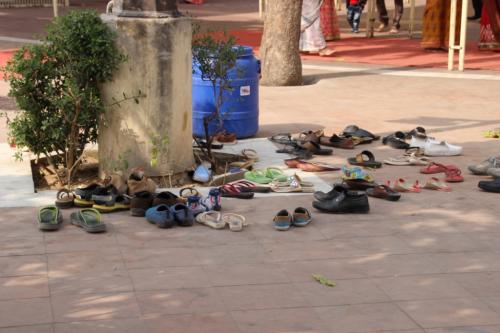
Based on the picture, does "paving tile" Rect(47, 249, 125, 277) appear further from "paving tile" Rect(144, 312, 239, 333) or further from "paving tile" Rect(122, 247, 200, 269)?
"paving tile" Rect(144, 312, 239, 333)

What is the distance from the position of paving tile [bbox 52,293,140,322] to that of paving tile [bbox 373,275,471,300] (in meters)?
1.55

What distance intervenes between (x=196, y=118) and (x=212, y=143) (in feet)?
1.70

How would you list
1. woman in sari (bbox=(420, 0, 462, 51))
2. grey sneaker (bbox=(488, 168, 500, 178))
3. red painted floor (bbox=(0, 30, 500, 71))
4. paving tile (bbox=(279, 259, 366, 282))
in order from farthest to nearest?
woman in sari (bbox=(420, 0, 462, 51)), red painted floor (bbox=(0, 30, 500, 71)), grey sneaker (bbox=(488, 168, 500, 178)), paving tile (bbox=(279, 259, 366, 282))

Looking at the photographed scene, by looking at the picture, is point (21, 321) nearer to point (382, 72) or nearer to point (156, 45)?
point (156, 45)

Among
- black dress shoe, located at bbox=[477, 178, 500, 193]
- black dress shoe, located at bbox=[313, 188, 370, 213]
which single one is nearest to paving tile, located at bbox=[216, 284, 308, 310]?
black dress shoe, located at bbox=[313, 188, 370, 213]

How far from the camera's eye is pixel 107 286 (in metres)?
5.78

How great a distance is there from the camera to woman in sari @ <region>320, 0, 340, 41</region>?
19703 mm

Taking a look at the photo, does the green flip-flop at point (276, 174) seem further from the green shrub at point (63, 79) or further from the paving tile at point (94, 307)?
the paving tile at point (94, 307)

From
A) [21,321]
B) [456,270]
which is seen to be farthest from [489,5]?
[21,321]

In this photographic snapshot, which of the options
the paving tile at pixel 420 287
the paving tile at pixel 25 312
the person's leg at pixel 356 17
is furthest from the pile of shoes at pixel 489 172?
the person's leg at pixel 356 17

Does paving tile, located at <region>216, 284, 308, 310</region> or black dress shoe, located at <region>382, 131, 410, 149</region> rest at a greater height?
black dress shoe, located at <region>382, 131, 410, 149</region>

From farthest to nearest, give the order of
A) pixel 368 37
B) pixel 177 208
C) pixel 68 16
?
pixel 368 37, pixel 68 16, pixel 177 208

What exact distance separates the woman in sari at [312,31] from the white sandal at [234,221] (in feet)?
35.2

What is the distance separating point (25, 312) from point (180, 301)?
0.88 m
